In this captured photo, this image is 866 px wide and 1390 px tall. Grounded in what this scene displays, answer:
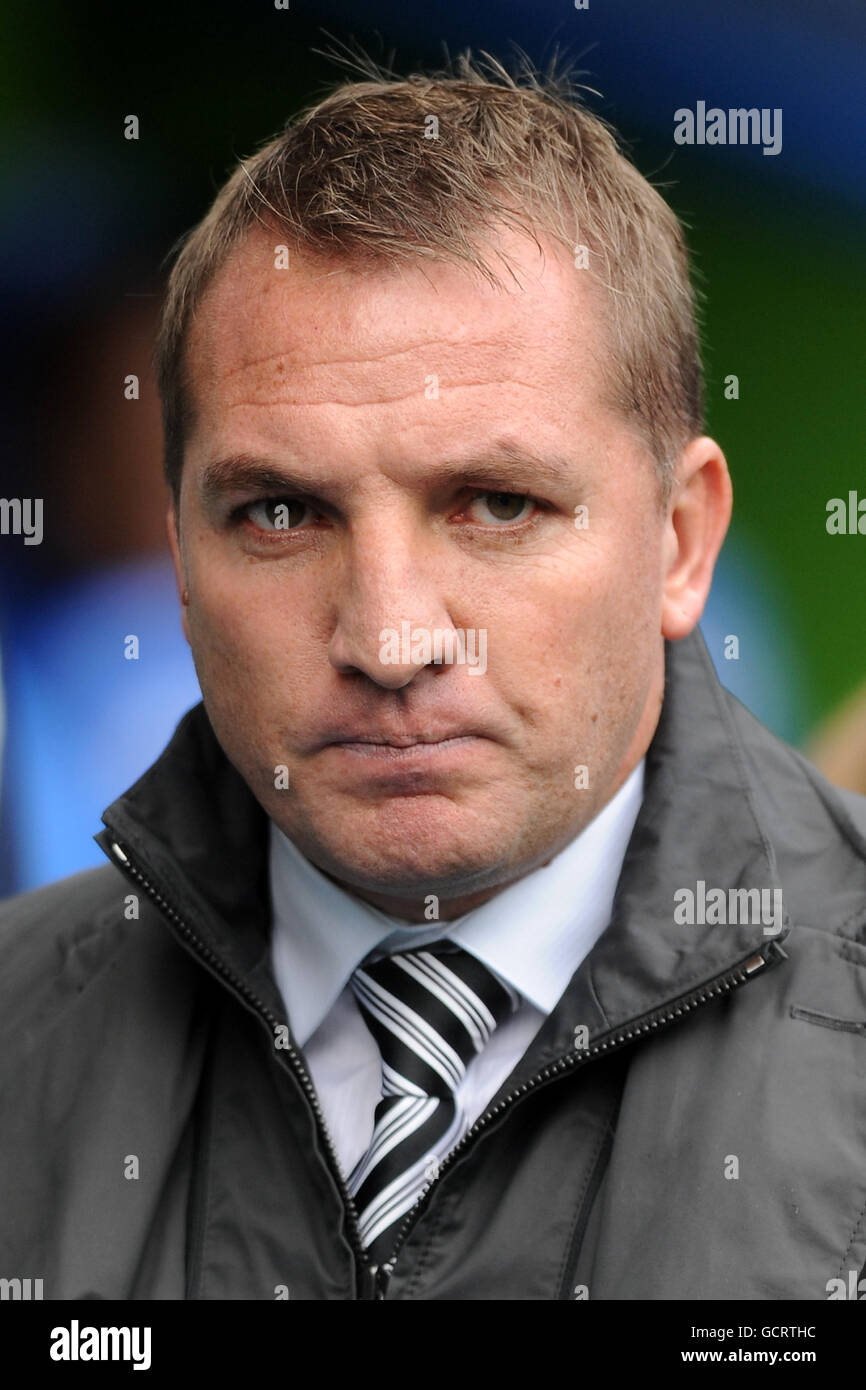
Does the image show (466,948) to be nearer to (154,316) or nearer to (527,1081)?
(527,1081)

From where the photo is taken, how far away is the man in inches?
71.6

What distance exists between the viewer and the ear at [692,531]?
6.92ft

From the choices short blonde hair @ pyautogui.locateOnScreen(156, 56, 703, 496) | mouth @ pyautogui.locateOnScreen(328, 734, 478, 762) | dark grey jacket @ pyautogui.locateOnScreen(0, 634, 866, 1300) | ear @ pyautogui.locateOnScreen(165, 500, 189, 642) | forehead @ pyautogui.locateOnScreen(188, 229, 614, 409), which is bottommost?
dark grey jacket @ pyautogui.locateOnScreen(0, 634, 866, 1300)

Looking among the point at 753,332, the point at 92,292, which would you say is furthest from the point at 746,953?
the point at 92,292

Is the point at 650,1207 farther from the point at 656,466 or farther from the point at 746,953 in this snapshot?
the point at 656,466

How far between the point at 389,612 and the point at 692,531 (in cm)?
59

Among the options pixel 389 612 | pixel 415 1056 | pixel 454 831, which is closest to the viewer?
pixel 389 612

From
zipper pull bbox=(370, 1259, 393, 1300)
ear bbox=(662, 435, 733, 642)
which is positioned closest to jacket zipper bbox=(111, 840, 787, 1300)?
zipper pull bbox=(370, 1259, 393, 1300)

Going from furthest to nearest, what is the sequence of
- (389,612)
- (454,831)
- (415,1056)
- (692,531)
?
(692,531) → (415,1056) → (454,831) → (389,612)

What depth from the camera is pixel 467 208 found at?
1894mm

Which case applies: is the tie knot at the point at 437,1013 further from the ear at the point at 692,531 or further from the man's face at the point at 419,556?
the ear at the point at 692,531

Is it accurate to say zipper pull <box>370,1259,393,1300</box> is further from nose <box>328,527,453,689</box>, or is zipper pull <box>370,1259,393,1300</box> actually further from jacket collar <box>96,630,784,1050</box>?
nose <box>328,527,453,689</box>

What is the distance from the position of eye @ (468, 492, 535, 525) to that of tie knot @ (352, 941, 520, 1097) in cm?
58

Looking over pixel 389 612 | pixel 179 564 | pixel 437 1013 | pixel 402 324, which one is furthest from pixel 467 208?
pixel 437 1013
